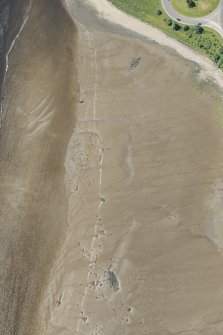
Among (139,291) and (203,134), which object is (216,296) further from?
(203,134)

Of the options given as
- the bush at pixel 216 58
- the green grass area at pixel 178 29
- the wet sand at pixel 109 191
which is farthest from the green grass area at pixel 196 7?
the bush at pixel 216 58

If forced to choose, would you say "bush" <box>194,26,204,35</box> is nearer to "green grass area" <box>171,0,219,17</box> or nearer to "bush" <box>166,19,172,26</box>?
"green grass area" <box>171,0,219,17</box>

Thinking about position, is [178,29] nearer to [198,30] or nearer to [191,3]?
[198,30]

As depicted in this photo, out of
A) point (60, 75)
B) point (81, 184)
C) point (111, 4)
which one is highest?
point (111, 4)

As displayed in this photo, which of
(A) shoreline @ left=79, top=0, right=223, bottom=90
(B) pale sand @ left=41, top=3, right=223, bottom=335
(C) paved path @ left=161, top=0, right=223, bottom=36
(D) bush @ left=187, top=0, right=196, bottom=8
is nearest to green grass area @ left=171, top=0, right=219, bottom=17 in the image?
(D) bush @ left=187, top=0, right=196, bottom=8

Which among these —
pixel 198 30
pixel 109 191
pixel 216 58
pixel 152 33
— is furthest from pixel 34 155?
pixel 198 30

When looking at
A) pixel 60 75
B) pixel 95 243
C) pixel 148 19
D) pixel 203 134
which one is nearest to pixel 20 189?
pixel 95 243

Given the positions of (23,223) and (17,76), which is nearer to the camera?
(23,223)
